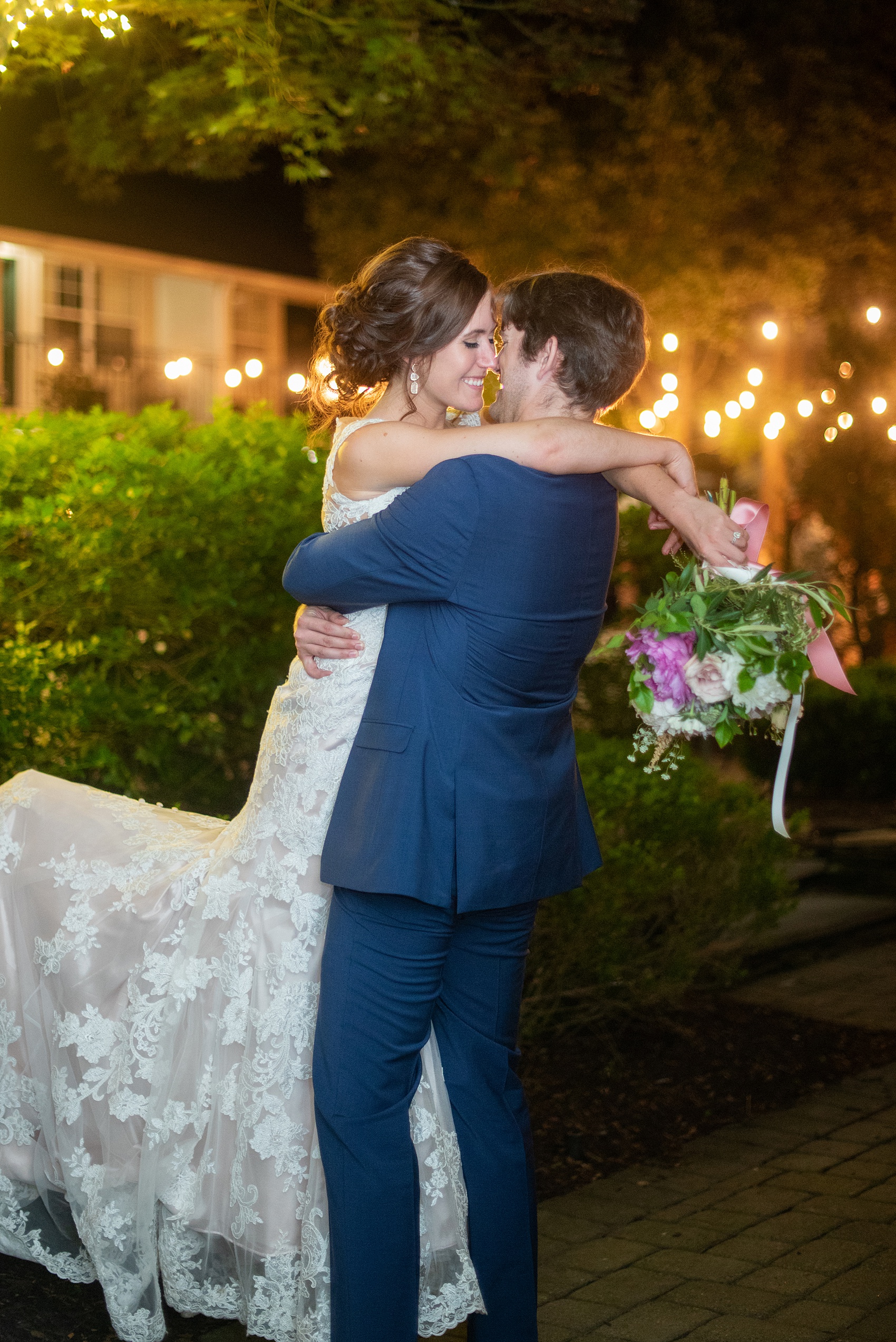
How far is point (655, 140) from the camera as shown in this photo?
1145cm

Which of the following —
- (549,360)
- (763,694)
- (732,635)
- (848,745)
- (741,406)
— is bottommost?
(848,745)

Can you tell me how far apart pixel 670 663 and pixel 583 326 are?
658 millimetres

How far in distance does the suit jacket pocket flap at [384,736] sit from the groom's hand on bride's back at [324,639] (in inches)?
7.3

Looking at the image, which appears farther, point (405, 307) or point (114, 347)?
point (114, 347)

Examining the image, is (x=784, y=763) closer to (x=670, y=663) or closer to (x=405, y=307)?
(x=670, y=663)

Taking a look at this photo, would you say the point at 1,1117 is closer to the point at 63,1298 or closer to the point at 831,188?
the point at 63,1298

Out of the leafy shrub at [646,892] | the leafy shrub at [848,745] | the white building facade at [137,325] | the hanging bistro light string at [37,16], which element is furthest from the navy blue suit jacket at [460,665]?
the white building facade at [137,325]

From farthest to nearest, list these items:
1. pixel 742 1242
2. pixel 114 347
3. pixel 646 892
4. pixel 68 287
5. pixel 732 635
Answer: pixel 114 347 < pixel 68 287 < pixel 646 892 < pixel 742 1242 < pixel 732 635

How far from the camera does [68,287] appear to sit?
577 inches

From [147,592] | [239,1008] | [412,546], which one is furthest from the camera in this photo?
[147,592]

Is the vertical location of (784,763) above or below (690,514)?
below

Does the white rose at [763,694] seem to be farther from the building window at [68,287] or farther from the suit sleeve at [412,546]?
the building window at [68,287]

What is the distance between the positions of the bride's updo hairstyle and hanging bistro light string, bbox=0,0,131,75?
1.50 metres

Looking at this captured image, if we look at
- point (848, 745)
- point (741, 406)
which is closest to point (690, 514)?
point (848, 745)
